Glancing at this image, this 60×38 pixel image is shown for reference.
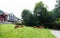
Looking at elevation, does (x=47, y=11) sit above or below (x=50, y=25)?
above

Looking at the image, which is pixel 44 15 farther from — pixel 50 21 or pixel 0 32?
pixel 0 32

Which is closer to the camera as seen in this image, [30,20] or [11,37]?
[11,37]

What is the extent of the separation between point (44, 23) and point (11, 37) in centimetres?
3011

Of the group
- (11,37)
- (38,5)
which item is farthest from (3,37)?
(38,5)

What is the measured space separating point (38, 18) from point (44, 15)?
110 centimetres

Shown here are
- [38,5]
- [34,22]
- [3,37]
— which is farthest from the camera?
[38,5]

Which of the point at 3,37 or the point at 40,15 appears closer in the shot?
the point at 3,37

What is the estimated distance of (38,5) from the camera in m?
39.0

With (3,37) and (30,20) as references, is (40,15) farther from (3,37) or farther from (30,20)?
(3,37)

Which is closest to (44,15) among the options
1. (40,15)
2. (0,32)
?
(40,15)

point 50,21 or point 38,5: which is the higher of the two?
point 38,5

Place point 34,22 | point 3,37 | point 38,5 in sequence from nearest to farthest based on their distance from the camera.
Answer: point 3,37
point 34,22
point 38,5

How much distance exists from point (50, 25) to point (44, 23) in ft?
3.59

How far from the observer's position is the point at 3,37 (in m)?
6.82
